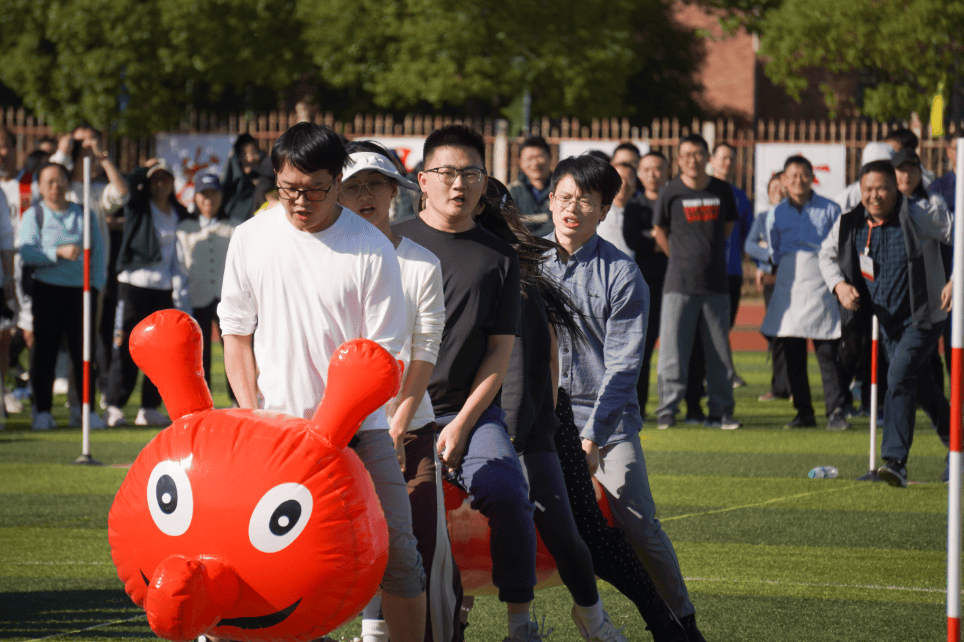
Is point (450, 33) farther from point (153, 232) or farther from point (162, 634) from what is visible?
point (162, 634)

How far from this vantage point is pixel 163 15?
29266 millimetres

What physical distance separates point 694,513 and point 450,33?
23316 millimetres

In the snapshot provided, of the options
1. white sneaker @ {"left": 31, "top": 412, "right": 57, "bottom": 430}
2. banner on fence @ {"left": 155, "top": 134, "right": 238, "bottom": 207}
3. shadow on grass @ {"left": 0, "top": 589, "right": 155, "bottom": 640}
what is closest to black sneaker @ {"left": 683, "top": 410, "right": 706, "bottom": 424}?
white sneaker @ {"left": 31, "top": 412, "right": 57, "bottom": 430}

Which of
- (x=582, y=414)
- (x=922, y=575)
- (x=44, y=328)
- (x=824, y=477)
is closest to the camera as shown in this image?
(x=582, y=414)

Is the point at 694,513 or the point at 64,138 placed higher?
the point at 64,138

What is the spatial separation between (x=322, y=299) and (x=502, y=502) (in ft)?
3.38

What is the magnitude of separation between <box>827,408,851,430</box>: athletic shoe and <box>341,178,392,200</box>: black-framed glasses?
7794mm

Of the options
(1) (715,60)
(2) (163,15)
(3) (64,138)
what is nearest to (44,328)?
(3) (64,138)

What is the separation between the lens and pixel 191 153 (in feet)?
75.6

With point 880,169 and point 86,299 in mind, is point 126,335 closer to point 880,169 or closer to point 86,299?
point 86,299

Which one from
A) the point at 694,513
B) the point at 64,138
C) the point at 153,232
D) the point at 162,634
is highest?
the point at 64,138

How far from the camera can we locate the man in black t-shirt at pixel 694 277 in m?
11.3

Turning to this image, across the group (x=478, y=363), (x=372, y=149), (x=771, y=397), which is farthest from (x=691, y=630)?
(x=771, y=397)

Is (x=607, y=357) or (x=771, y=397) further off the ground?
(x=607, y=357)
